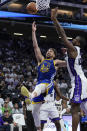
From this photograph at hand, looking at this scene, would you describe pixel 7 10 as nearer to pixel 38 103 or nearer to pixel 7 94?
pixel 7 94

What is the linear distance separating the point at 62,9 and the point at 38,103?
22.3 meters

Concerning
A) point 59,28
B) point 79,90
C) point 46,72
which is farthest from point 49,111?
point 59,28

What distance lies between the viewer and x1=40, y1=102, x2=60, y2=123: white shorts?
623 cm

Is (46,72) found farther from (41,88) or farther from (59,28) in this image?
(59,28)

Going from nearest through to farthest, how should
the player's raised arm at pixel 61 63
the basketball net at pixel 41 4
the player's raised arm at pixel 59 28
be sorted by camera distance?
the player's raised arm at pixel 59 28
the player's raised arm at pixel 61 63
the basketball net at pixel 41 4

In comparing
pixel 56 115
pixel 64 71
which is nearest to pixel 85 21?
pixel 64 71

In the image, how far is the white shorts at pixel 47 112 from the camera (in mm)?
6230

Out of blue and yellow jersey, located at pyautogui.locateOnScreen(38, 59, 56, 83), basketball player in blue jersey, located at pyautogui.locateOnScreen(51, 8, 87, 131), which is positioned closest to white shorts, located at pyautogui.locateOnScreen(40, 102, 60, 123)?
blue and yellow jersey, located at pyautogui.locateOnScreen(38, 59, 56, 83)

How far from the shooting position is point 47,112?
6.28m

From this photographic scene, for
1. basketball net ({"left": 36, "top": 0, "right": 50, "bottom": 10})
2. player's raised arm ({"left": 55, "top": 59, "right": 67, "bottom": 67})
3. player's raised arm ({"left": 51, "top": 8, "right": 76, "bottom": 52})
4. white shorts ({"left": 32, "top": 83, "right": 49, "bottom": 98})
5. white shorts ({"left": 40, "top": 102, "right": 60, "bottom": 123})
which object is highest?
basketball net ({"left": 36, "top": 0, "right": 50, "bottom": 10})

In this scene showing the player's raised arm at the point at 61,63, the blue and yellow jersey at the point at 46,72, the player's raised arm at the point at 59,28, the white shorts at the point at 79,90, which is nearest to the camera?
the player's raised arm at the point at 59,28

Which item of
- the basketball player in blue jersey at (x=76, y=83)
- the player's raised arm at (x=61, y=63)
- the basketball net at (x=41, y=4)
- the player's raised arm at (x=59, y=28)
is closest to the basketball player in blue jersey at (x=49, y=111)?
the player's raised arm at (x=61, y=63)

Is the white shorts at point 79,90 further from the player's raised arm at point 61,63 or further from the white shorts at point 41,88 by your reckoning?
the white shorts at point 41,88

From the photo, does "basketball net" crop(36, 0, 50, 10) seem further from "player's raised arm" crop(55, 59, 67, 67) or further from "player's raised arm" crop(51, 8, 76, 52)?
"player's raised arm" crop(51, 8, 76, 52)
